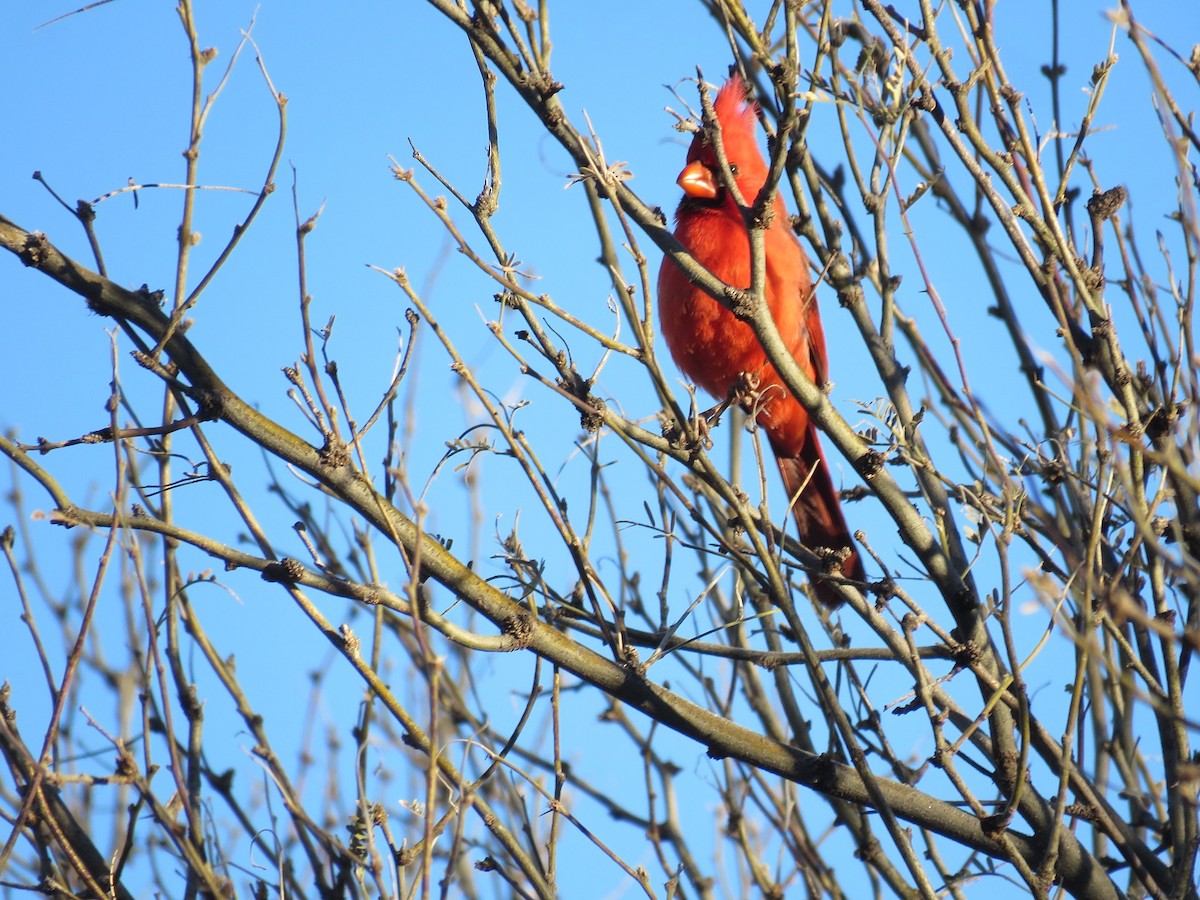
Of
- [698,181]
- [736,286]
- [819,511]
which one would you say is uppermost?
[698,181]

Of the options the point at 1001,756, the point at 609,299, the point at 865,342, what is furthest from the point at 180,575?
the point at 1001,756

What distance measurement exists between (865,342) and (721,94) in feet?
5.33

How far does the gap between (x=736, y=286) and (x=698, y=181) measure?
468 mm

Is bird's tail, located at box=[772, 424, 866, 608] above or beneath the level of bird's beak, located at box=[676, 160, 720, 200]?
beneath

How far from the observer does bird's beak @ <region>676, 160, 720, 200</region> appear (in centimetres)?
405

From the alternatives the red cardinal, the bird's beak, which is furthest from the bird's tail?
the bird's beak

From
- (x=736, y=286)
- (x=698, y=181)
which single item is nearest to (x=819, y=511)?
(x=736, y=286)

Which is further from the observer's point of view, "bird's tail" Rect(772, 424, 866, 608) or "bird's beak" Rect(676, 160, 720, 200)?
"bird's tail" Rect(772, 424, 866, 608)

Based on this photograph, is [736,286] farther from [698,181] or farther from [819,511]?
[819,511]

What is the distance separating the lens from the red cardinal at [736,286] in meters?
4.00

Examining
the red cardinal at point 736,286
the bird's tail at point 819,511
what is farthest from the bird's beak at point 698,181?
the bird's tail at point 819,511

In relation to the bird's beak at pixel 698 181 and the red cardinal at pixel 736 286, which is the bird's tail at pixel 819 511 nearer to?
the red cardinal at pixel 736 286

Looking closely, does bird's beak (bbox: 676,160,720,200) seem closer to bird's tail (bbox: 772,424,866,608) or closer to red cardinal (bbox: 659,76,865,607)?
red cardinal (bbox: 659,76,865,607)

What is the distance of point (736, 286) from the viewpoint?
152 inches
